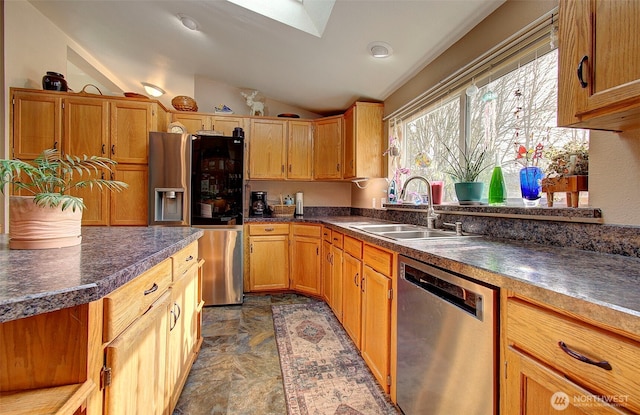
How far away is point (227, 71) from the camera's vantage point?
11.0 feet

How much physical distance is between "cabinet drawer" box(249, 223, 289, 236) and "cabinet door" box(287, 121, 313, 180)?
687 mm

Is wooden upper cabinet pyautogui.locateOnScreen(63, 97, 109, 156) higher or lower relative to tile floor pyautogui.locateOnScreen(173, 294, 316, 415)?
higher

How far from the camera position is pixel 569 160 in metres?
1.24

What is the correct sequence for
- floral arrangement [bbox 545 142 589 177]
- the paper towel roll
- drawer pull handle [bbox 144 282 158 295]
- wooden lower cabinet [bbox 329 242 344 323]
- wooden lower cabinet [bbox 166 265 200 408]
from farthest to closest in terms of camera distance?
the paper towel roll < wooden lower cabinet [bbox 329 242 344 323] < wooden lower cabinet [bbox 166 265 200 408] < floral arrangement [bbox 545 142 589 177] < drawer pull handle [bbox 144 282 158 295]

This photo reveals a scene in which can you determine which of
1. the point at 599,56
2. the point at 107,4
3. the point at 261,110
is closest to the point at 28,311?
the point at 599,56

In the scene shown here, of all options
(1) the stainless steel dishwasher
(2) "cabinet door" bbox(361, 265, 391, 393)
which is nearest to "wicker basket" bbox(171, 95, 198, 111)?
(2) "cabinet door" bbox(361, 265, 391, 393)

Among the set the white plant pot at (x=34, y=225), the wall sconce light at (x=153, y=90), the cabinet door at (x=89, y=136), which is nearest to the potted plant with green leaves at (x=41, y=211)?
the white plant pot at (x=34, y=225)

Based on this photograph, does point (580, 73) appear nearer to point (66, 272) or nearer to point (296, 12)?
point (66, 272)

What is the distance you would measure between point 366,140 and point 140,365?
275 cm

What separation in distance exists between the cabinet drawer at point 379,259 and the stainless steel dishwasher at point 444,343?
0.11m

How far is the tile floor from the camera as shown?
1.49 meters

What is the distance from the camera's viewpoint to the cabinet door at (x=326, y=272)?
2812mm

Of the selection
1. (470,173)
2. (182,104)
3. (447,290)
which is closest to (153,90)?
(182,104)

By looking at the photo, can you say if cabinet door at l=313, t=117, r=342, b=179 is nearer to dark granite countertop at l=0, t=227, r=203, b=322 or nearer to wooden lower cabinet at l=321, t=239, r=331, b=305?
wooden lower cabinet at l=321, t=239, r=331, b=305
